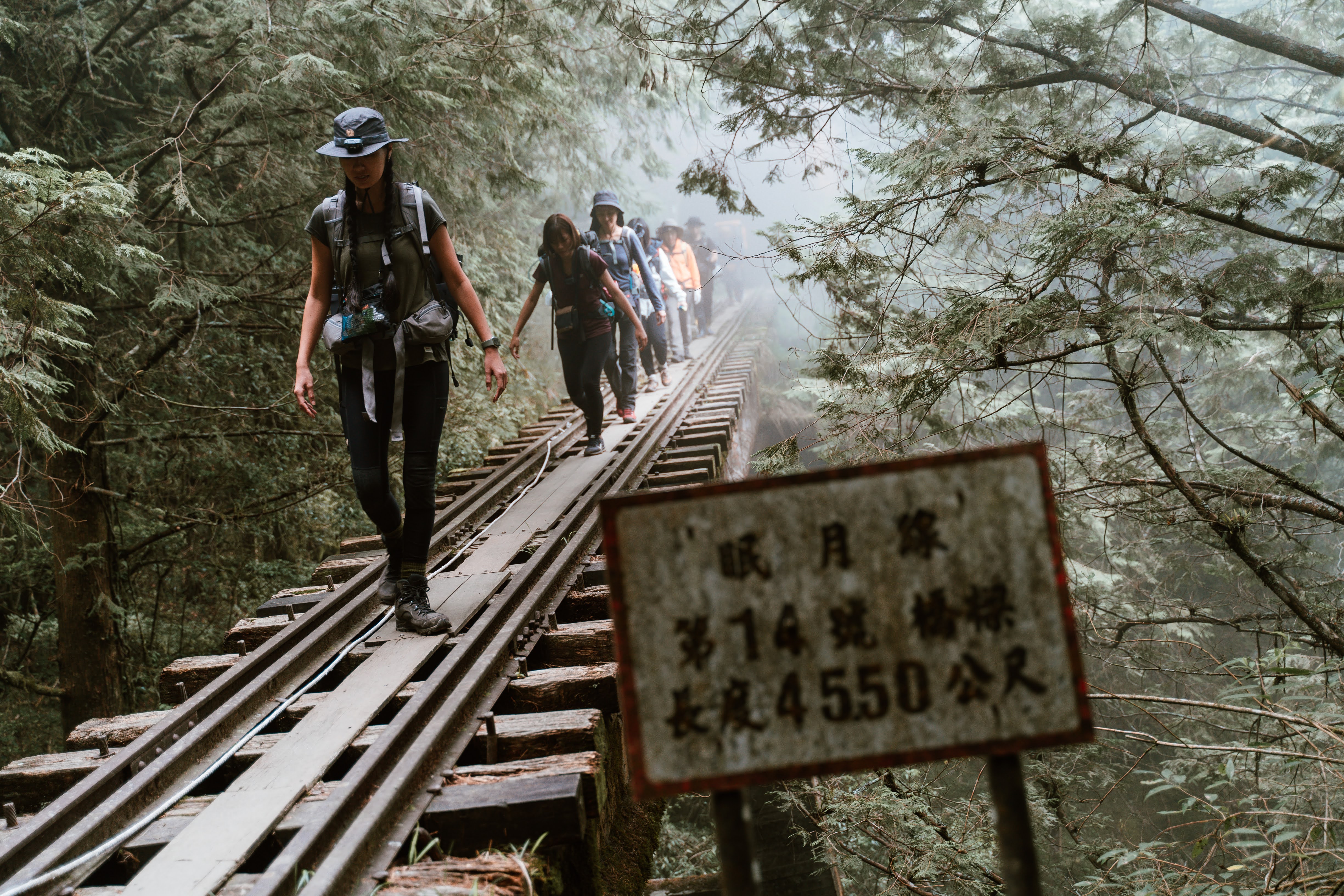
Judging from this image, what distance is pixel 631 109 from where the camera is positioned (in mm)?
16891

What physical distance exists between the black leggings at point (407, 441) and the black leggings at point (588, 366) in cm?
320

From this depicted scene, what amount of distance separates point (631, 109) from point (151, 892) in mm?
16630

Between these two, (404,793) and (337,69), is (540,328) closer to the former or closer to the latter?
(337,69)

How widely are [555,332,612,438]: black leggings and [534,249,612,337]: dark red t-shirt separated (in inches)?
4.6

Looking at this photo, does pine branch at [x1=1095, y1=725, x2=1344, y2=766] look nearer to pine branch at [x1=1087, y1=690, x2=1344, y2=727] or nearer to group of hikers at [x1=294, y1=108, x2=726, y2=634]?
pine branch at [x1=1087, y1=690, x2=1344, y2=727]

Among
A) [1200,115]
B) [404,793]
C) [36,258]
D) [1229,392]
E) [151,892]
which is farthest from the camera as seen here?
[1229,392]

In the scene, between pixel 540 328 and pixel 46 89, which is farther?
pixel 540 328

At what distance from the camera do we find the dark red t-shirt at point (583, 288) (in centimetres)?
706

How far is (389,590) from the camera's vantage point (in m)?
4.09

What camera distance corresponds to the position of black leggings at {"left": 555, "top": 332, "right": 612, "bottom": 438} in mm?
7191

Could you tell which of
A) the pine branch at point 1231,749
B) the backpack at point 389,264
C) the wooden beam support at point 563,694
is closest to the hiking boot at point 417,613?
the wooden beam support at point 563,694

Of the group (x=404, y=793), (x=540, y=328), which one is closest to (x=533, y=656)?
(x=404, y=793)

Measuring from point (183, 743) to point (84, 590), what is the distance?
14.7 feet

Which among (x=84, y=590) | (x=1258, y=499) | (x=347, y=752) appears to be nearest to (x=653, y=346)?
(x=84, y=590)
